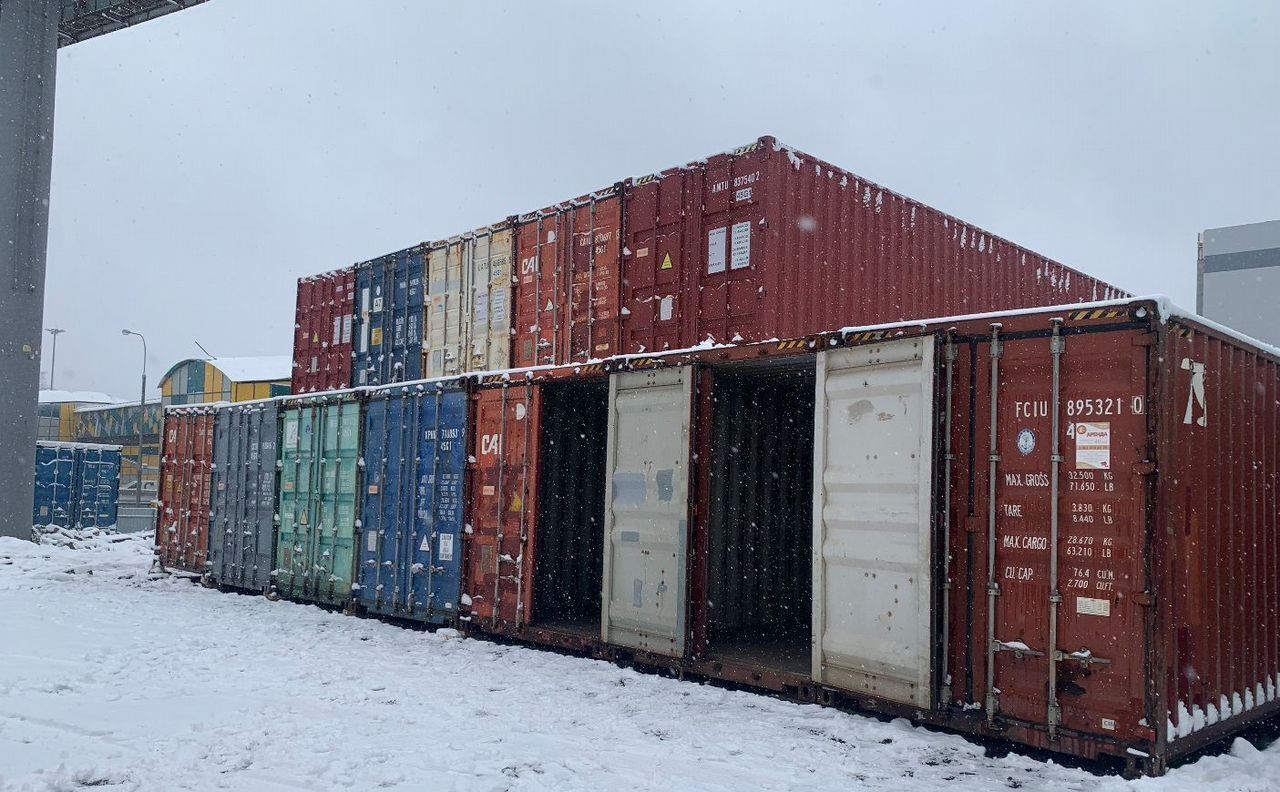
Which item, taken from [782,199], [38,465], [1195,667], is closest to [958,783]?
[1195,667]

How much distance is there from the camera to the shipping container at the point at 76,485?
27891mm

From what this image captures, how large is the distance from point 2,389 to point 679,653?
64.1 feet

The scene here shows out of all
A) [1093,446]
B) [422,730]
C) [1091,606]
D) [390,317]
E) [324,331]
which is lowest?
[422,730]

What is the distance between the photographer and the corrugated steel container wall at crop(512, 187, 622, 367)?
42.6ft

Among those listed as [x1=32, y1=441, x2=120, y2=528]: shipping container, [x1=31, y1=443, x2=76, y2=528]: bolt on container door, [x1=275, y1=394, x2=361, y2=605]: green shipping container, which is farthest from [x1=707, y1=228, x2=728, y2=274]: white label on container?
[x1=31, y1=443, x2=76, y2=528]: bolt on container door

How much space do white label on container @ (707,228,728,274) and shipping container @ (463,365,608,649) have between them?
1.95 metres

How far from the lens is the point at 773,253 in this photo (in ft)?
36.0

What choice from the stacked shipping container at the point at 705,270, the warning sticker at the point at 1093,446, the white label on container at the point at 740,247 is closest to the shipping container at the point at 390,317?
the stacked shipping container at the point at 705,270

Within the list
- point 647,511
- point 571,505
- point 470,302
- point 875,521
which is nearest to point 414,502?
point 571,505

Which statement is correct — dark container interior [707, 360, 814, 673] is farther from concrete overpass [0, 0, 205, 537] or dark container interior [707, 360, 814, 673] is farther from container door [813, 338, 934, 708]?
concrete overpass [0, 0, 205, 537]

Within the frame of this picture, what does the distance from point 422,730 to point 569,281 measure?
24.8 feet

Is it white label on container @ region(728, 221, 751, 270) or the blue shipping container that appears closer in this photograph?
white label on container @ region(728, 221, 751, 270)

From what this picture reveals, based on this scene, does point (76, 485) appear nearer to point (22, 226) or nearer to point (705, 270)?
point (22, 226)

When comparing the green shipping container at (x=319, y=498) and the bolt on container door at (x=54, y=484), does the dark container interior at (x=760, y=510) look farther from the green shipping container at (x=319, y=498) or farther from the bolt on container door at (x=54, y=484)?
the bolt on container door at (x=54, y=484)
